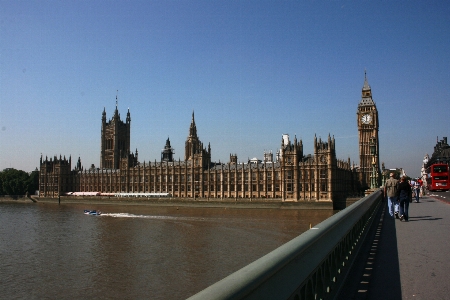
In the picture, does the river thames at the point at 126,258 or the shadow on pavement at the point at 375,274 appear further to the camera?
the river thames at the point at 126,258

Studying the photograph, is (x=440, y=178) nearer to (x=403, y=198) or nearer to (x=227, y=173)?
(x=403, y=198)

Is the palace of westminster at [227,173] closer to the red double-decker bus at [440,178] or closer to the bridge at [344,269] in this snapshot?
the red double-decker bus at [440,178]

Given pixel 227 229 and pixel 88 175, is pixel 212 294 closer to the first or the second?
pixel 227 229

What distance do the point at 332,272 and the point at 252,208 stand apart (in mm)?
70238

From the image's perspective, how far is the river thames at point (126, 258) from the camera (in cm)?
1969

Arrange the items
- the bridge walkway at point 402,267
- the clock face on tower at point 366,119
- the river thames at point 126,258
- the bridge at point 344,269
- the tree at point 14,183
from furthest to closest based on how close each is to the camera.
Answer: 1. the tree at point 14,183
2. the clock face on tower at point 366,119
3. the river thames at point 126,258
4. the bridge walkway at point 402,267
5. the bridge at point 344,269

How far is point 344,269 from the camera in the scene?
22.2 ft

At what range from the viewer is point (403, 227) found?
1202cm

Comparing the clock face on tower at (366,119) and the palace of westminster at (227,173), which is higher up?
the clock face on tower at (366,119)

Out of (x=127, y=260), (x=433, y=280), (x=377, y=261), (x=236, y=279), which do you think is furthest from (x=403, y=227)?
(x=127, y=260)

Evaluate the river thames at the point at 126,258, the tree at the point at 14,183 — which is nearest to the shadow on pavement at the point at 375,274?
the river thames at the point at 126,258

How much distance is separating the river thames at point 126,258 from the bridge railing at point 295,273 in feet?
44.2

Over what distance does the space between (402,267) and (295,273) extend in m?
3.92

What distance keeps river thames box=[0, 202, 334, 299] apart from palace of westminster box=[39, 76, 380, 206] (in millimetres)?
30446
